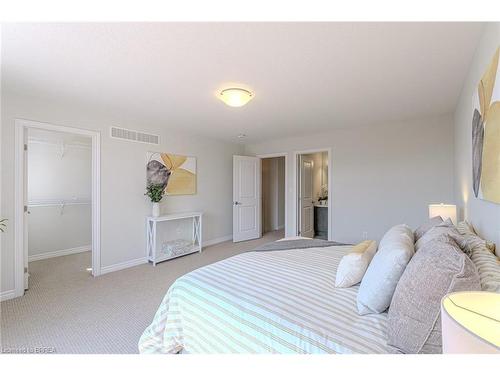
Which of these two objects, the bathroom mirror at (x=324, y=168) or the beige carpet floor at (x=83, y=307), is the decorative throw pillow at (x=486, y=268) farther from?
the bathroom mirror at (x=324, y=168)

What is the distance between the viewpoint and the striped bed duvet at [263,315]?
1094 millimetres

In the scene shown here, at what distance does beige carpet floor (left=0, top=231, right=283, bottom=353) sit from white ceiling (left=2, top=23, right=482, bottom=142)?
2.24 metres

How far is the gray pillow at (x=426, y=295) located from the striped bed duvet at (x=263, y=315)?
0.11m

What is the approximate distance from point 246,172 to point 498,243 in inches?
174

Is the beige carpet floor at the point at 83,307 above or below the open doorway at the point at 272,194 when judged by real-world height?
below

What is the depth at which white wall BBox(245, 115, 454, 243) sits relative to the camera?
3.57m

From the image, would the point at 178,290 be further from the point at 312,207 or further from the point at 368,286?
the point at 312,207

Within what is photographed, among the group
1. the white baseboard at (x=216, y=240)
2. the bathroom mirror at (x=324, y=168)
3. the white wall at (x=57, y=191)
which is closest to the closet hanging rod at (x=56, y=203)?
the white wall at (x=57, y=191)

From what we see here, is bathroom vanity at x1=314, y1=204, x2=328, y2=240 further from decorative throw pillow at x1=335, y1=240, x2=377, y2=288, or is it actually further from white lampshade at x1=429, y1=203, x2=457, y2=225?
decorative throw pillow at x1=335, y1=240, x2=377, y2=288

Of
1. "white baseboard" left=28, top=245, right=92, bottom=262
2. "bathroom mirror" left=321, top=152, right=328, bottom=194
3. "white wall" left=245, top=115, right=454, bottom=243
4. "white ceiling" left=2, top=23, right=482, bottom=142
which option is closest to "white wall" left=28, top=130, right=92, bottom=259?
"white baseboard" left=28, top=245, right=92, bottom=262

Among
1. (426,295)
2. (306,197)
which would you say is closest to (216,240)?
(306,197)

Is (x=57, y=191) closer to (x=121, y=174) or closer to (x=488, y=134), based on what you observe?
(x=121, y=174)

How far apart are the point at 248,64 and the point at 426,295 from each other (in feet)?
6.28

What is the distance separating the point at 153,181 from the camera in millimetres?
3945
